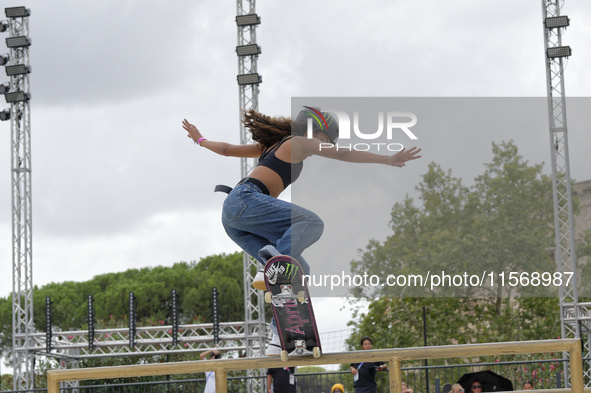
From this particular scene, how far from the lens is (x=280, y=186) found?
13.4 ft

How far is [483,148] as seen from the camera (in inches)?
202

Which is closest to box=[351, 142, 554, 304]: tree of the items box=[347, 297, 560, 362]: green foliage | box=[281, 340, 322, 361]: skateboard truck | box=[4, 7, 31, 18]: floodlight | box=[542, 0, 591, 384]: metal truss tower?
box=[281, 340, 322, 361]: skateboard truck

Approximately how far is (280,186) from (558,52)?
13795 millimetres

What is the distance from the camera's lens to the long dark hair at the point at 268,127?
4180 mm

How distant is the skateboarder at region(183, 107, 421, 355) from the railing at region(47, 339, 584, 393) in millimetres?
419

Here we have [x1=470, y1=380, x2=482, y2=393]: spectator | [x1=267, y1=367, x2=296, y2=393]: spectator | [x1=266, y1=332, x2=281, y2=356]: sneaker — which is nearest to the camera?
[x1=266, y1=332, x2=281, y2=356]: sneaker

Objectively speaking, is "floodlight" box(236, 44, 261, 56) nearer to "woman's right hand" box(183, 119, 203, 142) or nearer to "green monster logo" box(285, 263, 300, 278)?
"woman's right hand" box(183, 119, 203, 142)

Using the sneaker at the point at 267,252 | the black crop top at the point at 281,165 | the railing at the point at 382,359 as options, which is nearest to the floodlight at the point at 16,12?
the black crop top at the point at 281,165

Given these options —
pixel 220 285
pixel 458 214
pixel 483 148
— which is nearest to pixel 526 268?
pixel 458 214

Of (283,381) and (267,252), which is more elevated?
(267,252)

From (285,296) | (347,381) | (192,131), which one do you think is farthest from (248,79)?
(285,296)

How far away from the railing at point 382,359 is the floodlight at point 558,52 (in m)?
14.1

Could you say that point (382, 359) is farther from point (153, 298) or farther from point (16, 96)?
point (153, 298)

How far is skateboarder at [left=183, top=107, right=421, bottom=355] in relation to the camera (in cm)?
386
